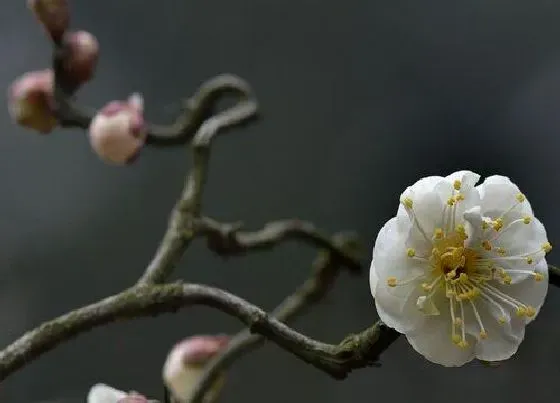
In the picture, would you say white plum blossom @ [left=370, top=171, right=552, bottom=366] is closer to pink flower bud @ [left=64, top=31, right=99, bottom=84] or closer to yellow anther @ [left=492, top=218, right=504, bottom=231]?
yellow anther @ [left=492, top=218, right=504, bottom=231]

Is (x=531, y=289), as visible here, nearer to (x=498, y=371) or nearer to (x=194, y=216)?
(x=194, y=216)

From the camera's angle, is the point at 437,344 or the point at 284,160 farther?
the point at 284,160

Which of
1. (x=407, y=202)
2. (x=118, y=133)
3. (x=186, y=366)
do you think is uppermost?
(x=118, y=133)

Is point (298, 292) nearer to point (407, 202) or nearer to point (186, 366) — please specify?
point (186, 366)

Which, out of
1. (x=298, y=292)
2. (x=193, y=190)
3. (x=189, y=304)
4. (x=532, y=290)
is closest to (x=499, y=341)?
(x=532, y=290)

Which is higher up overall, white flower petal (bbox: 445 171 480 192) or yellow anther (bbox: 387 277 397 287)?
white flower petal (bbox: 445 171 480 192)

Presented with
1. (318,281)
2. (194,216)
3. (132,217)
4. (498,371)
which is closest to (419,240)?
(194,216)

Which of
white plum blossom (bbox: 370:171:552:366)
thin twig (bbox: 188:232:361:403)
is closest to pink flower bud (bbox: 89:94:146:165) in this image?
thin twig (bbox: 188:232:361:403)

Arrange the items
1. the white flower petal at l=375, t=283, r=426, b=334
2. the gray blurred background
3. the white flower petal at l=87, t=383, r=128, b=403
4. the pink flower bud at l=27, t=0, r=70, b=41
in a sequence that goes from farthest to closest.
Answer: the gray blurred background < the pink flower bud at l=27, t=0, r=70, b=41 < the white flower petal at l=87, t=383, r=128, b=403 < the white flower petal at l=375, t=283, r=426, b=334
